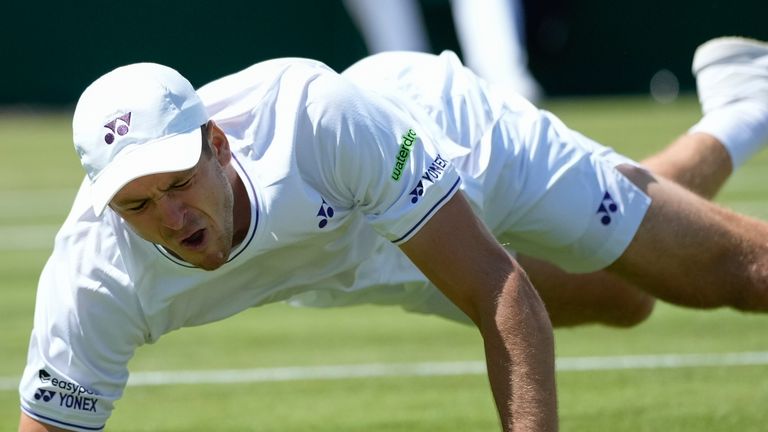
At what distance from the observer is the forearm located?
4.44 metres

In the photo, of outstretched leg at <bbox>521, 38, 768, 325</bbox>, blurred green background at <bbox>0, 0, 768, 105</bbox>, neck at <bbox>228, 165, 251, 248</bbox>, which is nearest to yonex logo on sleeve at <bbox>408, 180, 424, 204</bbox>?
neck at <bbox>228, 165, 251, 248</bbox>

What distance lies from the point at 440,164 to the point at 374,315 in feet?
14.4

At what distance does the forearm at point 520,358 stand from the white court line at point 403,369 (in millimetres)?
2625

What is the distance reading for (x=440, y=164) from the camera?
4.75 metres

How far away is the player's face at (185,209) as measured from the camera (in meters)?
4.43

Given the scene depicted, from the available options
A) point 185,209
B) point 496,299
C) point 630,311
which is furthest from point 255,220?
point 630,311

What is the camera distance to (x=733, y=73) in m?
6.89

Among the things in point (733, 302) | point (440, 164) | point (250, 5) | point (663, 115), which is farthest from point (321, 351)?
point (250, 5)

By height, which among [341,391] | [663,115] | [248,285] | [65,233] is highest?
[65,233]

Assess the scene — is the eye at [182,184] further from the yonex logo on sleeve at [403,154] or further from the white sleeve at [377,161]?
the yonex logo on sleeve at [403,154]

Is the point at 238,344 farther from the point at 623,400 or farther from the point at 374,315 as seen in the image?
the point at 623,400

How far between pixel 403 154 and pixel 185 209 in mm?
722

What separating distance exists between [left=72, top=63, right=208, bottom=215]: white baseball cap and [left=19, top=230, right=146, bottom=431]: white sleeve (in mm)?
471

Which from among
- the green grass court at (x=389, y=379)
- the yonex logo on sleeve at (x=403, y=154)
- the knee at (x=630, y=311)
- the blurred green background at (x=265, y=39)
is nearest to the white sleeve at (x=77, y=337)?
the yonex logo on sleeve at (x=403, y=154)
